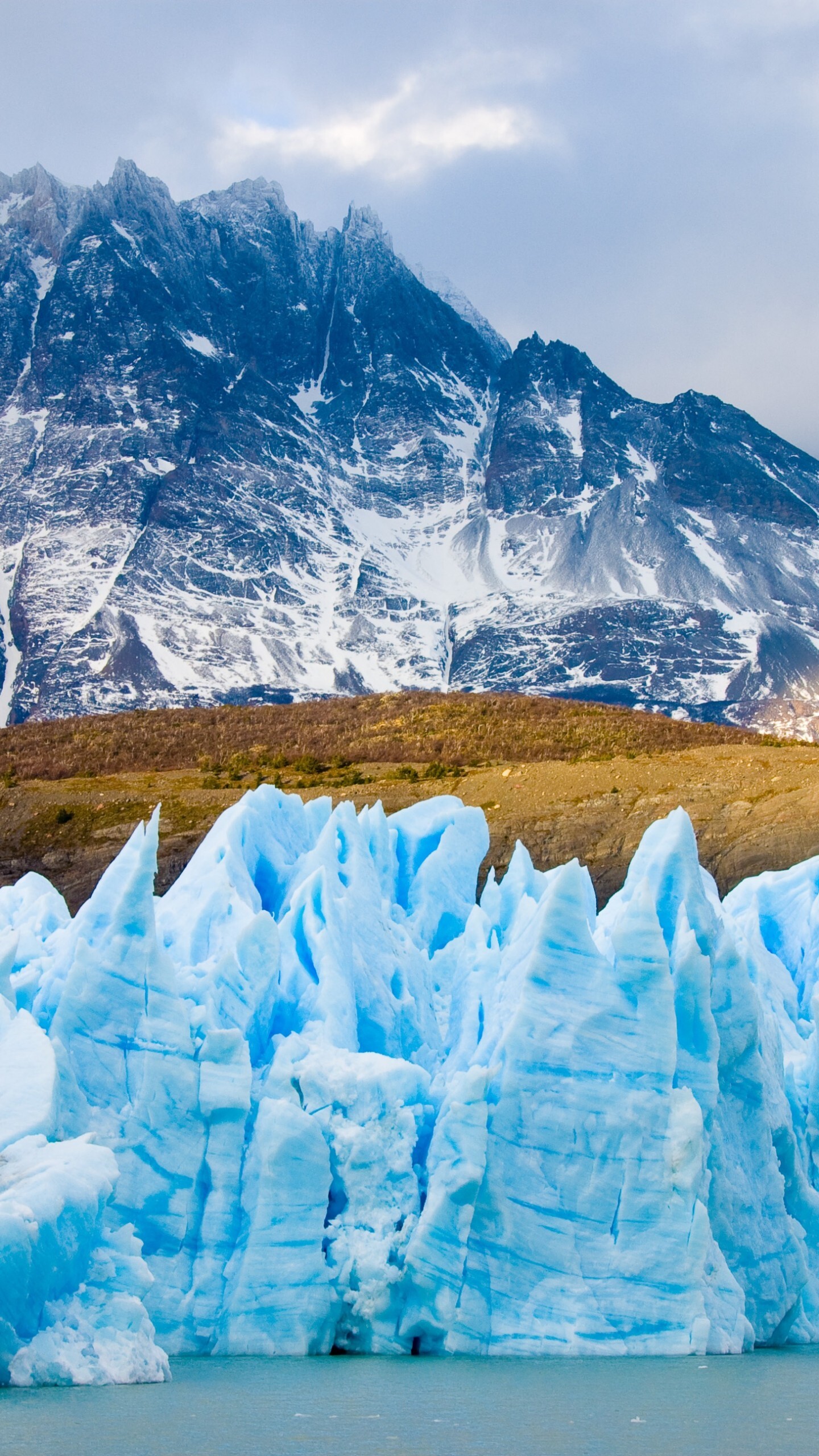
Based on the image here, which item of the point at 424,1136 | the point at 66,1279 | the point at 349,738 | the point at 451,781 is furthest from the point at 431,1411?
the point at 349,738

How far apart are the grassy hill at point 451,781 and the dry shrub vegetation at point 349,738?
5.4 inches

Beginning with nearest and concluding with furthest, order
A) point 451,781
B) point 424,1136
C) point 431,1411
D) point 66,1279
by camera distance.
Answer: point 431,1411, point 66,1279, point 424,1136, point 451,781

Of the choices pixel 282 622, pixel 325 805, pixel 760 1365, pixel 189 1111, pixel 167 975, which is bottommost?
pixel 760 1365

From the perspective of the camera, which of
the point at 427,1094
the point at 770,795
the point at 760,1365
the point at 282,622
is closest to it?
the point at 760,1365

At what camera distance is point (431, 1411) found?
14148 millimetres

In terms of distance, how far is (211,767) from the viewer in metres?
50.8

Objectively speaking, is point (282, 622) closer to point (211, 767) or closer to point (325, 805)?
point (211, 767)

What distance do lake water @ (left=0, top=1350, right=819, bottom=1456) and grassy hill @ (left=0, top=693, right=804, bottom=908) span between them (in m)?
25.0

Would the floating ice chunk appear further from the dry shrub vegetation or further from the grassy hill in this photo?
the dry shrub vegetation

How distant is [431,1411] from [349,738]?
43251 millimetres

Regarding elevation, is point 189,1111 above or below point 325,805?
below

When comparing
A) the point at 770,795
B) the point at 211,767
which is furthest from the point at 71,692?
the point at 770,795

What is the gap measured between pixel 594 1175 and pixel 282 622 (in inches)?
6323

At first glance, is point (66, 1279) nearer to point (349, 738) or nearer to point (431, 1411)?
point (431, 1411)
